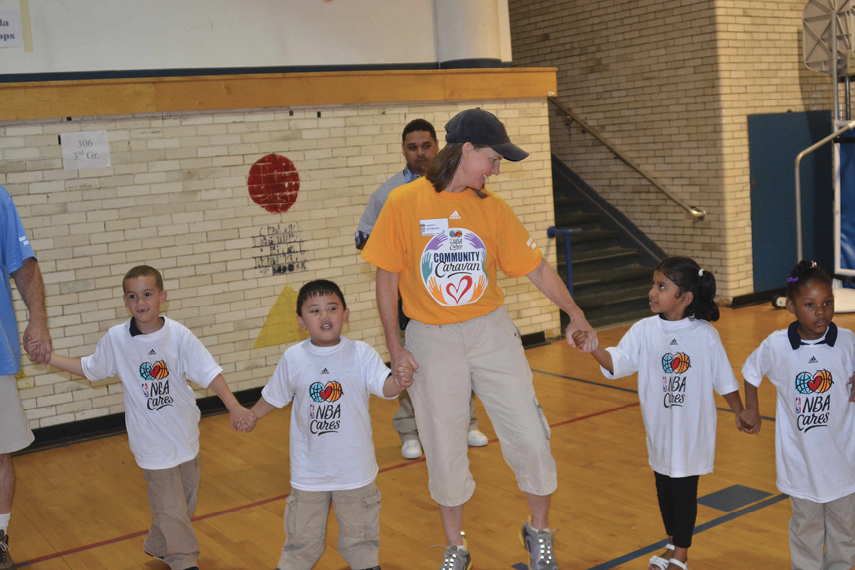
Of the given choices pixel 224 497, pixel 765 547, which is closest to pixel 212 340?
pixel 224 497

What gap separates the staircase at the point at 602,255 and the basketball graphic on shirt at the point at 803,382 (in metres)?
5.89

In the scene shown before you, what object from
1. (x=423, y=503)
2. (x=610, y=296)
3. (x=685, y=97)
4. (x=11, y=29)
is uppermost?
(x=11, y=29)

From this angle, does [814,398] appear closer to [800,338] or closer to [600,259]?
[800,338]

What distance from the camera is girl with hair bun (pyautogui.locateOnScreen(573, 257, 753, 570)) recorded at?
10.2ft

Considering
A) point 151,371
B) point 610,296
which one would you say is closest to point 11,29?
point 151,371

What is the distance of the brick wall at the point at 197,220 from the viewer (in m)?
6.07

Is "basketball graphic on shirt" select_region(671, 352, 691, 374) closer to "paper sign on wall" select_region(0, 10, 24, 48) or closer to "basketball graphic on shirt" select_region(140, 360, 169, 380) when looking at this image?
Result: "basketball graphic on shirt" select_region(140, 360, 169, 380)

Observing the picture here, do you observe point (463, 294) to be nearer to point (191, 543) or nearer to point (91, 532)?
point (191, 543)

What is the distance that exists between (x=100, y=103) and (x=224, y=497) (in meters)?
3.09

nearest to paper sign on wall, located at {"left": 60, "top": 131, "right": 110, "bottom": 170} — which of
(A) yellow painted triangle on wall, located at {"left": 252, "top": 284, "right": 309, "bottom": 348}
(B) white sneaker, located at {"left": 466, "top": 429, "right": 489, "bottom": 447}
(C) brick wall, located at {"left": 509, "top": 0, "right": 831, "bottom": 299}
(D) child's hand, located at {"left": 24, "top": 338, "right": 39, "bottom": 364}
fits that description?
(A) yellow painted triangle on wall, located at {"left": 252, "top": 284, "right": 309, "bottom": 348}

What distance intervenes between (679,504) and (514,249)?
44.8 inches

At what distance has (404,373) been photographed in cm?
307

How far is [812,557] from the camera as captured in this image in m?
2.98

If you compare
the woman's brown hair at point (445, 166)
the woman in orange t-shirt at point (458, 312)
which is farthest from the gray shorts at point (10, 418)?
the woman's brown hair at point (445, 166)
